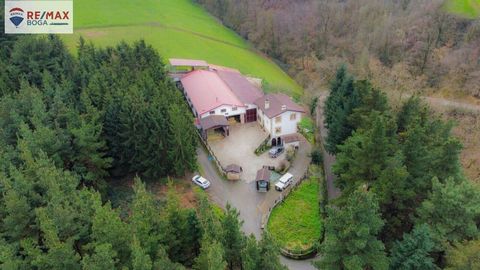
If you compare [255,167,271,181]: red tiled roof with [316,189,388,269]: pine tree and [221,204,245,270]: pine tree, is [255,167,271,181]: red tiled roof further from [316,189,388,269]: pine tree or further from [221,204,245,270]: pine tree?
[316,189,388,269]: pine tree

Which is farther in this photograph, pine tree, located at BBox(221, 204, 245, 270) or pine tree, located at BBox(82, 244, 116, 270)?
pine tree, located at BBox(221, 204, 245, 270)

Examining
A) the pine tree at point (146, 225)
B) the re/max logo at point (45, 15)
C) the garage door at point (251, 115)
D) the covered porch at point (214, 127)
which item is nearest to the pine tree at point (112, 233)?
the pine tree at point (146, 225)

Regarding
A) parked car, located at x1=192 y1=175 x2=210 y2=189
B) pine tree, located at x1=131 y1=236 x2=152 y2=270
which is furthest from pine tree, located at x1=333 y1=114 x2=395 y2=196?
pine tree, located at x1=131 y1=236 x2=152 y2=270

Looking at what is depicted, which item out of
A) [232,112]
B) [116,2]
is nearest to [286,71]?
[232,112]

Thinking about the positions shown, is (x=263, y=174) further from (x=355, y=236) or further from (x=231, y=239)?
(x=355, y=236)

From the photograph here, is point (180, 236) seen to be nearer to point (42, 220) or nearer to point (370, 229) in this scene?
→ point (42, 220)

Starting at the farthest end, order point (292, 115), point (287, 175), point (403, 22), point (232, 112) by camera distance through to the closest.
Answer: point (403, 22) → point (232, 112) → point (292, 115) → point (287, 175)

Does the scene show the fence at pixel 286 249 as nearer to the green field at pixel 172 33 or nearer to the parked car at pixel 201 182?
the parked car at pixel 201 182
